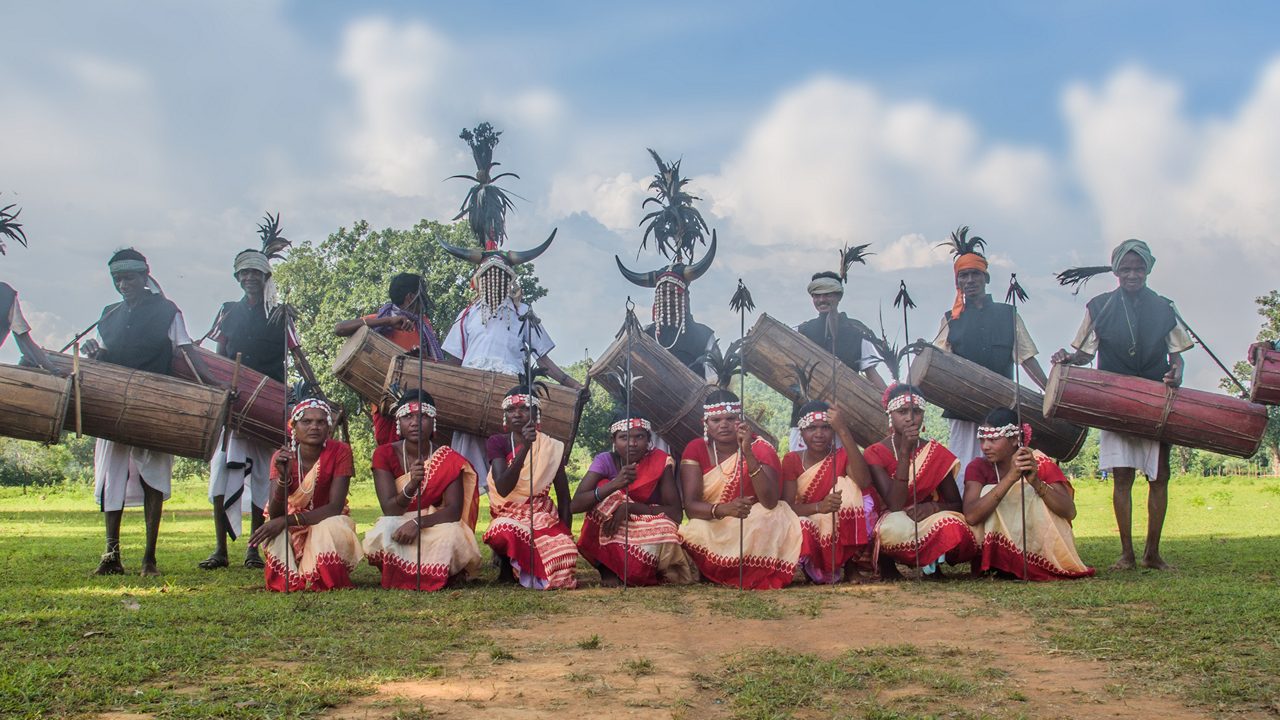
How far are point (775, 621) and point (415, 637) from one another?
1.87 metres

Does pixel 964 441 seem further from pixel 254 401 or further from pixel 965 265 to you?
pixel 254 401

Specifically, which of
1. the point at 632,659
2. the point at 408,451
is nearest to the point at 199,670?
the point at 632,659

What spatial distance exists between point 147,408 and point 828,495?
4.80 m

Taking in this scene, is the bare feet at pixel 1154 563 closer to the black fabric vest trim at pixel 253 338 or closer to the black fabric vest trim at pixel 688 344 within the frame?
the black fabric vest trim at pixel 688 344

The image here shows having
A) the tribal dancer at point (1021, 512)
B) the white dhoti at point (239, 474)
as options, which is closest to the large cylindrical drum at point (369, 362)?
the white dhoti at point (239, 474)

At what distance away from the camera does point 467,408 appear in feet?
26.4

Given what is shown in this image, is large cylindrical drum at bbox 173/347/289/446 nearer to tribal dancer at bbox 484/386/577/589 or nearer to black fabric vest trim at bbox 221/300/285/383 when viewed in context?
black fabric vest trim at bbox 221/300/285/383

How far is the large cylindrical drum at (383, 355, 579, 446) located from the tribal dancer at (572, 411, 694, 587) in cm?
68

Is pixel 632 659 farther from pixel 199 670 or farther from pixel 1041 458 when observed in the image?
pixel 1041 458

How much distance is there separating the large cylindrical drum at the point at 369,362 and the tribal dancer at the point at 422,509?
2.59 feet

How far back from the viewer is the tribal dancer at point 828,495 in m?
7.36

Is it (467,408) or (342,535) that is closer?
(342,535)

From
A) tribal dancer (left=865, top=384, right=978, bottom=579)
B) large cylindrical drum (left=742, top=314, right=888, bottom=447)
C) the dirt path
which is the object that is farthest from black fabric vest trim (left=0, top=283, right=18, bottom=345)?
tribal dancer (left=865, top=384, right=978, bottom=579)

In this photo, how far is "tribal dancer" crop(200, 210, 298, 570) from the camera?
859cm
